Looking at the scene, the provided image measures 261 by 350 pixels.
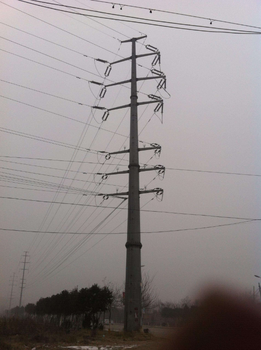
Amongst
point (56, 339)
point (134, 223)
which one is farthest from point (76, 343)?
point (134, 223)

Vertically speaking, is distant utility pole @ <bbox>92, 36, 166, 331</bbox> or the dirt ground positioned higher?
distant utility pole @ <bbox>92, 36, 166, 331</bbox>

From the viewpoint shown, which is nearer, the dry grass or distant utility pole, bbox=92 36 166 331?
the dry grass

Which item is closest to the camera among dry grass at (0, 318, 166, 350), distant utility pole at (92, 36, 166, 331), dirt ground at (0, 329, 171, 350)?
dirt ground at (0, 329, 171, 350)

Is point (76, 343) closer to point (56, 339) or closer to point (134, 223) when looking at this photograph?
point (56, 339)

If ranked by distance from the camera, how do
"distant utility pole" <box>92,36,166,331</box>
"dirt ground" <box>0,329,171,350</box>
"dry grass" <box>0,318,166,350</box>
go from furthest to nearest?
"distant utility pole" <box>92,36,166,331</box> < "dry grass" <box>0,318,166,350</box> < "dirt ground" <box>0,329,171,350</box>

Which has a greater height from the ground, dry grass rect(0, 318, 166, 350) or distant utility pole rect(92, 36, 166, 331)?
distant utility pole rect(92, 36, 166, 331)

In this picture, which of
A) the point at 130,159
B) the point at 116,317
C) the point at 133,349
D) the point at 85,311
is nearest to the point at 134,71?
the point at 130,159

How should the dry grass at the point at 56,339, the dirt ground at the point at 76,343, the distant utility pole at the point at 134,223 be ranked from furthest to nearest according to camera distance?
the distant utility pole at the point at 134,223, the dry grass at the point at 56,339, the dirt ground at the point at 76,343

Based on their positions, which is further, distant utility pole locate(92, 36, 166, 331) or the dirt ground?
distant utility pole locate(92, 36, 166, 331)

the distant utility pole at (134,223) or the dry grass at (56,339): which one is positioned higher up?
the distant utility pole at (134,223)

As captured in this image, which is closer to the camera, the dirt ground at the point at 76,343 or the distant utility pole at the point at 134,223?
the dirt ground at the point at 76,343

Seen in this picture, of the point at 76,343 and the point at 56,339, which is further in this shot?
the point at 56,339

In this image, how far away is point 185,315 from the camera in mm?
2518

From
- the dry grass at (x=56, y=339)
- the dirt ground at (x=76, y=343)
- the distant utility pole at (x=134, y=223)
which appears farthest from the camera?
the distant utility pole at (x=134, y=223)
